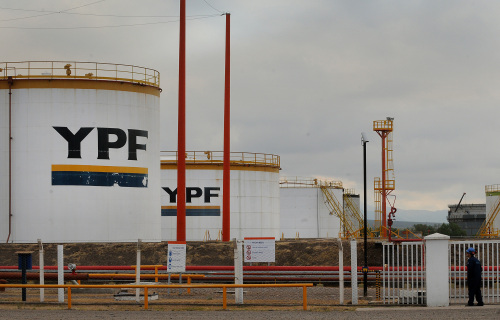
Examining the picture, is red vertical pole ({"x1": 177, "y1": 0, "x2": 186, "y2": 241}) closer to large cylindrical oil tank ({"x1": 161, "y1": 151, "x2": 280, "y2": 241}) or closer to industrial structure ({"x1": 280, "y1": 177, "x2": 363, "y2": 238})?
large cylindrical oil tank ({"x1": 161, "y1": 151, "x2": 280, "y2": 241})

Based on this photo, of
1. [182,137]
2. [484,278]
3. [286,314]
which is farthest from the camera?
[182,137]

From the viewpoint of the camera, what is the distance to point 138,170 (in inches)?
1502

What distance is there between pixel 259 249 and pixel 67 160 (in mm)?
12180

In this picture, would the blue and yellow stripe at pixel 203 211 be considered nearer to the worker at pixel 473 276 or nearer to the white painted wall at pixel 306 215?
the white painted wall at pixel 306 215

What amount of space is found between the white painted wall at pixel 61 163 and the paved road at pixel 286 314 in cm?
1554

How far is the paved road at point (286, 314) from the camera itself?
775 inches

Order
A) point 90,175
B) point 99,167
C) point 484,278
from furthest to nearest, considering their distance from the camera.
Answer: point 99,167 < point 90,175 < point 484,278

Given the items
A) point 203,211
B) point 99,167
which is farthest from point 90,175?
point 203,211

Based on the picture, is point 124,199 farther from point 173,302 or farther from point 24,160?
point 173,302

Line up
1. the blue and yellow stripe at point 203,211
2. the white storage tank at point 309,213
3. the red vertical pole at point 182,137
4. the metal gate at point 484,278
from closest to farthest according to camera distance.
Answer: the metal gate at point 484,278 → the red vertical pole at point 182,137 → the blue and yellow stripe at point 203,211 → the white storage tank at point 309,213

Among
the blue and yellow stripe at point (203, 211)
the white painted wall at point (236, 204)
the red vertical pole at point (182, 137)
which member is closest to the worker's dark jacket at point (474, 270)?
the red vertical pole at point (182, 137)

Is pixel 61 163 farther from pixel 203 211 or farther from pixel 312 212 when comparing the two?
pixel 312 212

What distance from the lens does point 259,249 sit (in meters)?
28.2

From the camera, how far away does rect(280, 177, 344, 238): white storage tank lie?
69.2m
